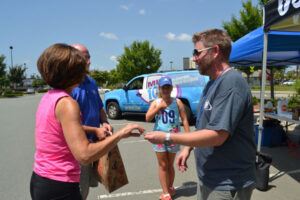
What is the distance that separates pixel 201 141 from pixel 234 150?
0.29 metres

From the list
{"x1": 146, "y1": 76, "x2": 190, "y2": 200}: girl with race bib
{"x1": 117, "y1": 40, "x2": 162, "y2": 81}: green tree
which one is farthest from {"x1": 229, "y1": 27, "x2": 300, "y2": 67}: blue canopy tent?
{"x1": 117, "y1": 40, "x2": 162, "y2": 81}: green tree

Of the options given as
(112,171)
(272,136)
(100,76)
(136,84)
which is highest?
(100,76)

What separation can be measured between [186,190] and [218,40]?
8.65 ft

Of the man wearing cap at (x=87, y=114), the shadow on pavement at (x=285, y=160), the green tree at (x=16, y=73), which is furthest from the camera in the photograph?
the green tree at (x=16, y=73)

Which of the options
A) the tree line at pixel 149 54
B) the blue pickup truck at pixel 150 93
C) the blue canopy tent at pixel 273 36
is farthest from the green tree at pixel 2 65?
the blue canopy tent at pixel 273 36

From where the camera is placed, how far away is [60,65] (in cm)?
135

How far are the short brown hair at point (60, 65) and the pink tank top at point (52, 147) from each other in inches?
2.9

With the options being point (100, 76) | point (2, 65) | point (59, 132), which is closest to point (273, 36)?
point (59, 132)

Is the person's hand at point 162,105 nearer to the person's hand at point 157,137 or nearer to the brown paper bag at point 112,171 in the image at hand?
the brown paper bag at point 112,171

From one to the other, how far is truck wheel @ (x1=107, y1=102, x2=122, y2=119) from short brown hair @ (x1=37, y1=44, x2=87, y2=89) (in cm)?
897

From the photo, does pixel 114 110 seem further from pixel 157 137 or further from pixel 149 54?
pixel 149 54

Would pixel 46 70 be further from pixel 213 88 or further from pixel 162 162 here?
pixel 162 162

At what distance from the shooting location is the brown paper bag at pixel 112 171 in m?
1.93

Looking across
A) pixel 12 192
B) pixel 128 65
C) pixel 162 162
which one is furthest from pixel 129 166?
pixel 128 65
